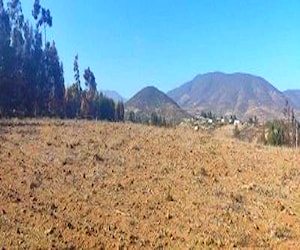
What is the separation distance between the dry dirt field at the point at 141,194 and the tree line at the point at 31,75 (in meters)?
27.2

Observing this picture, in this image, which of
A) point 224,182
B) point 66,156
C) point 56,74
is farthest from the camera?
point 56,74

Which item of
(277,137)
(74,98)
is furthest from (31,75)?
(277,137)

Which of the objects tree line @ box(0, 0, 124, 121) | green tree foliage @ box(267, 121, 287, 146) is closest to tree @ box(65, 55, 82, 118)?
tree line @ box(0, 0, 124, 121)

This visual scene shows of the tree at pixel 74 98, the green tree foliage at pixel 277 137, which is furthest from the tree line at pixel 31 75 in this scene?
the green tree foliage at pixel 277 137

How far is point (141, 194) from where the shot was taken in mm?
14805

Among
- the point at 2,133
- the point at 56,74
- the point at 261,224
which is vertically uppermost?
the point at 56,74

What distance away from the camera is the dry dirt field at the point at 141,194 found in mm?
11062

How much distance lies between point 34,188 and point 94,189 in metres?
1.78

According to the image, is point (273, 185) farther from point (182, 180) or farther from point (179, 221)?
point (179, 221)

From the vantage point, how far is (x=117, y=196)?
14.3 metres

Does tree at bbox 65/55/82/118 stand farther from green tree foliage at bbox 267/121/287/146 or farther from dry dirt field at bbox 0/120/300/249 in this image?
dry dirt field at bbox 0/120/300/249

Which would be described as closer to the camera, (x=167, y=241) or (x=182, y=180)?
(x=167, y=241)

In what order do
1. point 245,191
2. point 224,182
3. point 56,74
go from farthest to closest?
point 56,74, point 224,182, point 245,191

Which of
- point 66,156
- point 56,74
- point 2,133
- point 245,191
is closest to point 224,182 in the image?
point 245,191
